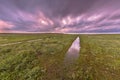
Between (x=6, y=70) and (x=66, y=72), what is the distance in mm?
9420

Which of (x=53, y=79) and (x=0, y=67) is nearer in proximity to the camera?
(x=53, y=79)

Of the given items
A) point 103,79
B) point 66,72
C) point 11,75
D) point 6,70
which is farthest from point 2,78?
point 103,79

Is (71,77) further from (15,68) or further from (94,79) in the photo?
(15,68)

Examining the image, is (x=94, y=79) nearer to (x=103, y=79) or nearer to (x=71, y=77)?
(x=103, y=79)

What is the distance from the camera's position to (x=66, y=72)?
48.6ft

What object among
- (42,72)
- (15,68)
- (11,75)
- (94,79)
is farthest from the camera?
(15,68)

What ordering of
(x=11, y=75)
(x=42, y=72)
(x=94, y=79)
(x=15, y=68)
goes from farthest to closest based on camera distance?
(x=15, y=68) < (x=42, y=72) < (x=11, y=75) < (x=94, y=79)

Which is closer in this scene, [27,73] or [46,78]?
[46,78]

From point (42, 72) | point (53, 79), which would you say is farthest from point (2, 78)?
point (53, 79)

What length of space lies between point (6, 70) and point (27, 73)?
381 centimetres

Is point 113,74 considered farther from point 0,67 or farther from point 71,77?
point 0,67

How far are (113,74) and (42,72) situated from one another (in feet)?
34.4

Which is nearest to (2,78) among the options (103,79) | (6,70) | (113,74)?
(6,70)

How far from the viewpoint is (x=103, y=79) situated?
13.0 meters
